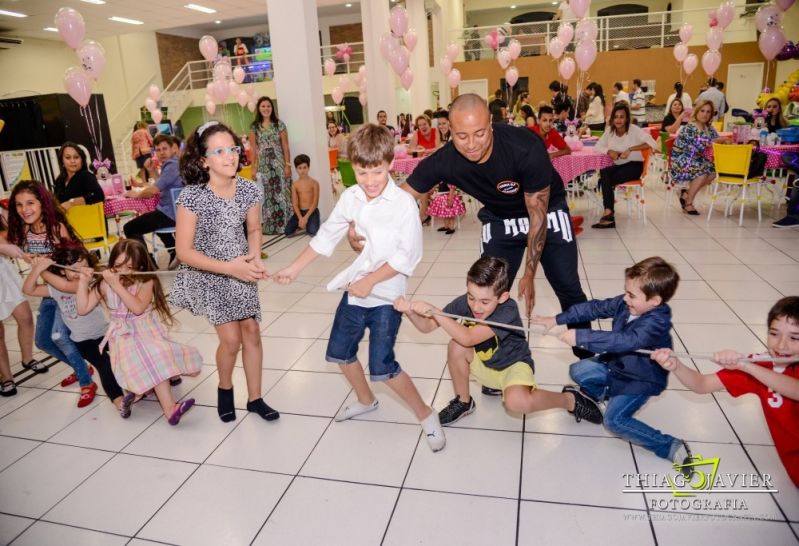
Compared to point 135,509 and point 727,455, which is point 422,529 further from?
point 727,455

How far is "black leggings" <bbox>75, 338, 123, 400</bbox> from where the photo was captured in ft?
9.78

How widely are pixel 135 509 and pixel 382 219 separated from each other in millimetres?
1582

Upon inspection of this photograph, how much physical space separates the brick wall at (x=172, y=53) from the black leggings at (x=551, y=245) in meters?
19.1

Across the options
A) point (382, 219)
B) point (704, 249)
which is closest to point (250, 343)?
point (382, 219)

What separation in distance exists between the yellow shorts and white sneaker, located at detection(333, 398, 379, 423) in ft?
1.95

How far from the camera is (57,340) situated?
3.06m

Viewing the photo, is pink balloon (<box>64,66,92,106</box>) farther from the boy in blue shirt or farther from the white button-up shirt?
the boy in blue shirt

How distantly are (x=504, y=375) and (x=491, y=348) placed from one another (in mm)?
137

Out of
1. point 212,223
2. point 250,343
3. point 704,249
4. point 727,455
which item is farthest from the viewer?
point 704,249

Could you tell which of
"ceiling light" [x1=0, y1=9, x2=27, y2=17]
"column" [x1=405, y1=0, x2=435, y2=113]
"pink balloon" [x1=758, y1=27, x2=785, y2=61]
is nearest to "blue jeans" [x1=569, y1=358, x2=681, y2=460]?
"pink balloon" [x1=758, y1=27, x2=785, y2=61]

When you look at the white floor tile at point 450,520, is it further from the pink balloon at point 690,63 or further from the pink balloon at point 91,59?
the pink balloon at point 690,63

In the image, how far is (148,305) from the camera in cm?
287

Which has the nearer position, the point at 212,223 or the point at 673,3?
the point at 212,223

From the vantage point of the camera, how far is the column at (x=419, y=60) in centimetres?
1369
